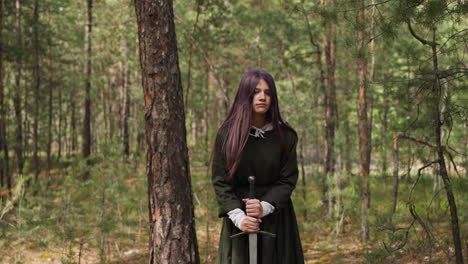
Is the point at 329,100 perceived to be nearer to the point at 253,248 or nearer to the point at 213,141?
the point at 213,141

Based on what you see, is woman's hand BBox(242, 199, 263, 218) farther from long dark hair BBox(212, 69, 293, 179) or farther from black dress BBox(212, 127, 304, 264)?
long dark hair BBox(212, 69, 293, 179)

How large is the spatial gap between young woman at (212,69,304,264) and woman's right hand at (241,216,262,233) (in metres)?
0.13

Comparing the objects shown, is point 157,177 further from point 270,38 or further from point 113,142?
point 270,38

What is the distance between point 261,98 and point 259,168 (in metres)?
0.46

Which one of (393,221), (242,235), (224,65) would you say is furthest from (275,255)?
(224,65)

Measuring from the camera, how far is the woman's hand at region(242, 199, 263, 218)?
2619 mm

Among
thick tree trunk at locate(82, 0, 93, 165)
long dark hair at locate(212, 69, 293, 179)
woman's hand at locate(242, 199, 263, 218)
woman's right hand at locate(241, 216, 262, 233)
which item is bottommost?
woman's right hand at locate(241, 216, 262, 233)

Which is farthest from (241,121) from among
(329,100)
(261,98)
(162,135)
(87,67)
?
(87,67)

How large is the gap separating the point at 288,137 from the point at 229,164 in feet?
1.45

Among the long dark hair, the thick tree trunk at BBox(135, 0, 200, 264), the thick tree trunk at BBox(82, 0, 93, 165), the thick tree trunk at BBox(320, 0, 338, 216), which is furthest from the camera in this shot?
the thick tree trunk at BBox(82, 0, 93, 165)

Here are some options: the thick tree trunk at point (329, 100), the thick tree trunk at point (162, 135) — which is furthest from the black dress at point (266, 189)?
the thick tree trunk at point (329, 100)

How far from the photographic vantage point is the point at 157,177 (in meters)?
4.52

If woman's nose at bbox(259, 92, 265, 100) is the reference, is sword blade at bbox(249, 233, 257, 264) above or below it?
below

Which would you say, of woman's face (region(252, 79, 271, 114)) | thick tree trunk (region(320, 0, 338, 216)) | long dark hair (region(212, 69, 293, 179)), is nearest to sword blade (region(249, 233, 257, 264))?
long dark hair (region(212, 69, 293, 179))
